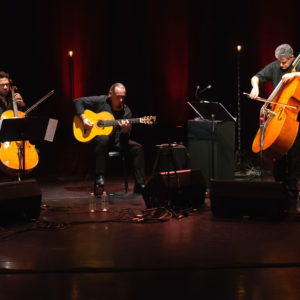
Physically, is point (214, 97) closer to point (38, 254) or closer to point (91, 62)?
point (91, 62)

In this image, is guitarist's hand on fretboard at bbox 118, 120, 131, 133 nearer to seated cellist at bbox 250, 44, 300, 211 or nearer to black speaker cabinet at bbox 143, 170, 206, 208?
black speaker cabinet at bbox 143, 170, 206, 208

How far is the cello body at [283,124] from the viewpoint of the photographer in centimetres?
461

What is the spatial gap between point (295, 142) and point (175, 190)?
1.19 metres

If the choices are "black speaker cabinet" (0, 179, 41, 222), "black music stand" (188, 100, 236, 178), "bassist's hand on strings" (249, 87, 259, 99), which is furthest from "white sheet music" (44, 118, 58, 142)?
"bassist's hand on strings" (249, 87, 259, 99)

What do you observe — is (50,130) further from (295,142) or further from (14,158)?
(295,142)

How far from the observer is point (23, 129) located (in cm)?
469

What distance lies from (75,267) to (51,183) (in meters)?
3.55

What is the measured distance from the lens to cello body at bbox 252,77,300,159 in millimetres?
4605

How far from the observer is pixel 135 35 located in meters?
9.21

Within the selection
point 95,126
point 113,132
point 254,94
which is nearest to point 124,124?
point 113,132

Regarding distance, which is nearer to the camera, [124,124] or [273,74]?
[273,74]

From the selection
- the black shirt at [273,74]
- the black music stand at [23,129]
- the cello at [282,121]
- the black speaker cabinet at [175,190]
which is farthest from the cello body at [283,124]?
the black music stand at [23,129]

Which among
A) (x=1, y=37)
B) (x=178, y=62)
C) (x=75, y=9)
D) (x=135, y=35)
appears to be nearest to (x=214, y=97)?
(x=178, y=62)

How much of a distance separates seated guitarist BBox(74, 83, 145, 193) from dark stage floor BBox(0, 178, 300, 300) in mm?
908
